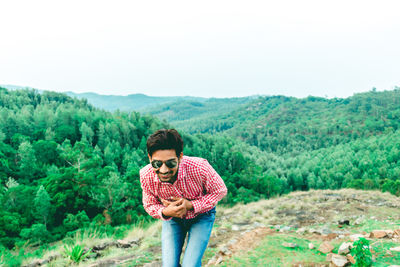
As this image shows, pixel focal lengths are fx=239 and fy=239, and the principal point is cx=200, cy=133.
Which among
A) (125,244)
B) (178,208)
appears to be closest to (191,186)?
(178,208)

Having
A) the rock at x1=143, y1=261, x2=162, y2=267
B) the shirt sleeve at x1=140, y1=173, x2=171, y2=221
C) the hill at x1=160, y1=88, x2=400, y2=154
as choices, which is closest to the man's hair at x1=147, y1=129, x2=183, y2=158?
the shirt sleeve at x1=140, y1=173, x2=171, y2=221

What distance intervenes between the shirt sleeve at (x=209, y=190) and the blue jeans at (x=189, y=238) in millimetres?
211

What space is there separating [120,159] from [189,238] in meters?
43.3

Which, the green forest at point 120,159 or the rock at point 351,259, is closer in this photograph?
the rock at point 351,259

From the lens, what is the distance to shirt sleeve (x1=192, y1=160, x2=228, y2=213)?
94.3 inches

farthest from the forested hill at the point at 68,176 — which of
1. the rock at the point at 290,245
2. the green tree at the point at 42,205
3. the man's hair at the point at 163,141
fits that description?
the man's hair at the point at 163,141

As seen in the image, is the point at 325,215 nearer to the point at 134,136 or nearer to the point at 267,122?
the point at 134,136

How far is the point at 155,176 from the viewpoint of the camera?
8.17 ft

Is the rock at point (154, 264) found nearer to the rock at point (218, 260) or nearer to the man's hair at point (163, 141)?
the rock at point (218, 260)

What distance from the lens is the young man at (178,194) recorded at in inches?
92.0

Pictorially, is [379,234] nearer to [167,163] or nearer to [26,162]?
[167,163]

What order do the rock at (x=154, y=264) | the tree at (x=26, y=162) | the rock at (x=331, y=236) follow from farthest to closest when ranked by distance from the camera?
the tree at (x=26, y=162)
the rock at (x=331, y=236)
the rock at (x=154, y=264)

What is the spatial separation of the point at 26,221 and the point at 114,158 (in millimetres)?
22680

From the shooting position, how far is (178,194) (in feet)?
8.32
